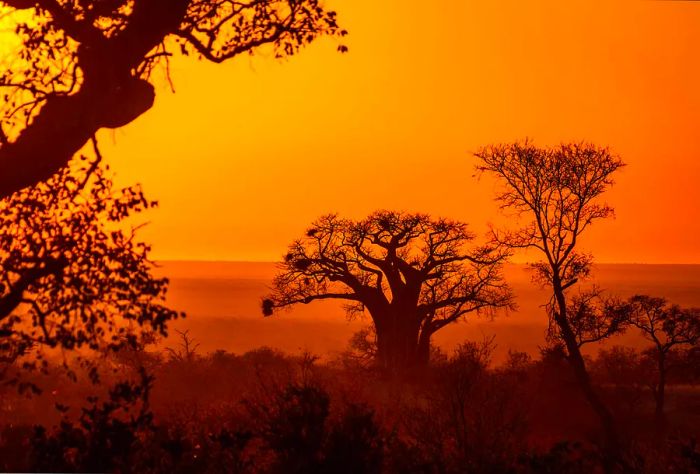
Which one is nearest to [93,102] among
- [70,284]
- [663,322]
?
[70,284]

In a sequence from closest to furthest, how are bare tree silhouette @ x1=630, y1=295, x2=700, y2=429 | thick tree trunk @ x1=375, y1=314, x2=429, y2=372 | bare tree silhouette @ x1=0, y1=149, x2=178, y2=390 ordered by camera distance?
1. bare tree silhouette @ x1=0, y1=149, x2=178, y2=390
2. bare tree silhouette @ x1=630, y1=295, x2=700, y2=429
3. thick tree trunk @ x1=375, y1=314, x2=429, y2=372

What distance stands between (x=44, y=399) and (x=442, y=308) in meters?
30.1

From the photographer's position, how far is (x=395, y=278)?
135 ft

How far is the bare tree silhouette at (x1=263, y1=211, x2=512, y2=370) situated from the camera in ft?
133

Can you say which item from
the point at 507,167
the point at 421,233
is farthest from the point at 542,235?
the point at 421,233

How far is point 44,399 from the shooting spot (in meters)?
56.8

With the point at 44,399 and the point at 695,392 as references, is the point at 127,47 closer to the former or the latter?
the point at 695,392

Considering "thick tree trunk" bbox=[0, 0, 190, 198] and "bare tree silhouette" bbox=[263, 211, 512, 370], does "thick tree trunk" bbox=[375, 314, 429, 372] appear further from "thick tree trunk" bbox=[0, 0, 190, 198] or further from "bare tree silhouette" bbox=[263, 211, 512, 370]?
"thick tree trunk" bbox=[0, 0, 190, 198]

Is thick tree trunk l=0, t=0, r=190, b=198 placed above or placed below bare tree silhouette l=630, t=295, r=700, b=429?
above

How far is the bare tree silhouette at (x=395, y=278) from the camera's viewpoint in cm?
4047

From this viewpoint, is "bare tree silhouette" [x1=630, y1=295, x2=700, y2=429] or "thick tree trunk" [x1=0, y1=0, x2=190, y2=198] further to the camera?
"bare tree silhouette" [x1=630, y1=295, x2=700, y2=429]

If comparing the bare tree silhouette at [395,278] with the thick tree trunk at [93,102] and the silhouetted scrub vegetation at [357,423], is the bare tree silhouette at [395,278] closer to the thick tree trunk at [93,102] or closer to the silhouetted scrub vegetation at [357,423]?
the silhouetted scrub vegetation at [357,423]

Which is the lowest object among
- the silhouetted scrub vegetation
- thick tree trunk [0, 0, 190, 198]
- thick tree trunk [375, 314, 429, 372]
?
the silhouetted scrub vegetation

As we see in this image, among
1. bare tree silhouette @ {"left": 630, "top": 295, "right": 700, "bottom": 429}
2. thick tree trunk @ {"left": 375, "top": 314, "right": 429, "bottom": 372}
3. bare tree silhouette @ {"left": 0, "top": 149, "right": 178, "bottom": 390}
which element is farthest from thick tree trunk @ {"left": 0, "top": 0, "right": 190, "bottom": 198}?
thick tree trunk @ {"left": 375, "top": 314, "right": 429, "bottom": 372}
